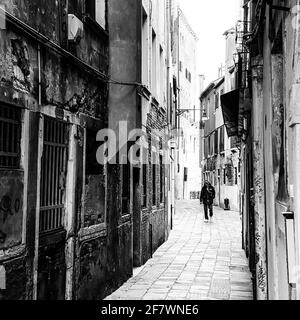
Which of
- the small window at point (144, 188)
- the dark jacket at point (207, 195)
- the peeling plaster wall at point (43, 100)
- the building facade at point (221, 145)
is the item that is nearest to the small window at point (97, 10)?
the peeling plaster wall at point (43, 100)

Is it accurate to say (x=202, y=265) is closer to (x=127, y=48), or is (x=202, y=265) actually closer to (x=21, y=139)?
(x=127, y=48)

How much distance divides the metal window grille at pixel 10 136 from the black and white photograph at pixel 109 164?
0.02 m

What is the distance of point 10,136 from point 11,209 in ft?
2.52

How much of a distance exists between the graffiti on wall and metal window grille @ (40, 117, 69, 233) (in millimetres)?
735

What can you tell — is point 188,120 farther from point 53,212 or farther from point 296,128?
point 296,128

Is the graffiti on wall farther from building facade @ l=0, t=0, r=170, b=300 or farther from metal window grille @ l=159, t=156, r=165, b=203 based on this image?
metal window grille @ l=159, t=156, r=165, b=203

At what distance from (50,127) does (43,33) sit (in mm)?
1162

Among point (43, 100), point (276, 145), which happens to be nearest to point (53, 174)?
point (43, 100)

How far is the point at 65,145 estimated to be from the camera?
6.85 meters

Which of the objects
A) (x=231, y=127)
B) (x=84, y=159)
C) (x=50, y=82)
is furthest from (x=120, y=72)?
(x=231, y=127)

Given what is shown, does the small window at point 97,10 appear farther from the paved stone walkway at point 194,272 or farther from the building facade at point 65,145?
the paved stone walkway at point 194,272

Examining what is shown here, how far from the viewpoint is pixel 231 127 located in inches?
520

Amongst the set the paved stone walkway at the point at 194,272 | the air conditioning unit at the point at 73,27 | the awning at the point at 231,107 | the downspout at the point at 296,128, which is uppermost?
the air conditioning unit at the point at 73,27

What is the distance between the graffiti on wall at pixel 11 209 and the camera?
5.02 meters
